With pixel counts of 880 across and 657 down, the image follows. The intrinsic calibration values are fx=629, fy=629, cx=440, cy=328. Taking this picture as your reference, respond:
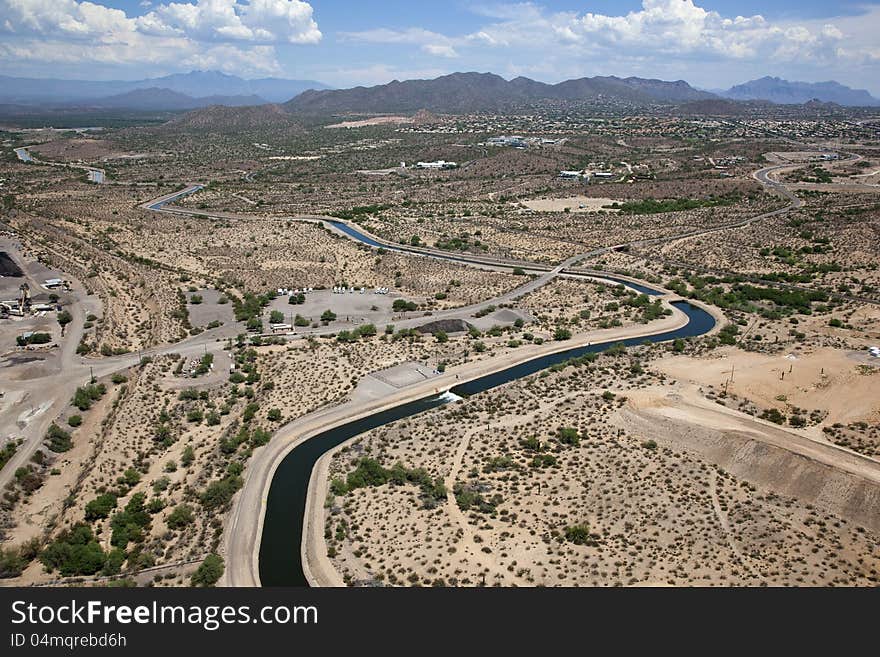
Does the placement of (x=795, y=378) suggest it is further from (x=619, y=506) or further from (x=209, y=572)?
(x=209, y=572)

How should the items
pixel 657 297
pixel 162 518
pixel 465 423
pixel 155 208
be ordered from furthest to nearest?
1. pixel 155 208
2. pixel 657 297
3. pixel 465 423
4. pixel 162 518

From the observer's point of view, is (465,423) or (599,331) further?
(599,331)

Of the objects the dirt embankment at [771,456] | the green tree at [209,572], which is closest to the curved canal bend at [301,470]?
the green tree at [209,572]

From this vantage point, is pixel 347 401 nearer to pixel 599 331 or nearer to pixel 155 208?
pixel 599 331

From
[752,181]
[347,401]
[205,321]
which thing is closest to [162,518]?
[347,401]

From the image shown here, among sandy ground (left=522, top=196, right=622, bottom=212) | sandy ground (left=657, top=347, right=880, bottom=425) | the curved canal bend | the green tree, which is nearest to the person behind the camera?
the green tree

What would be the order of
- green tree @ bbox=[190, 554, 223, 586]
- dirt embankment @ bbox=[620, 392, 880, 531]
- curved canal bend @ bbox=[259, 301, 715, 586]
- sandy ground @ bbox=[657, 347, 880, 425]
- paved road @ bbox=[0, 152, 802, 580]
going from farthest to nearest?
paved road @ bbox=[0, 152, 802, 580] → sandy ground @ bbox=[657, 347, 880, 425] → dirt embankment @ bbox=[620, 392, 880, 531] → curved canal bend @ bbox=[259, 301, 715, 586] → green tree @ bbox=[190, 554, 223, 586]

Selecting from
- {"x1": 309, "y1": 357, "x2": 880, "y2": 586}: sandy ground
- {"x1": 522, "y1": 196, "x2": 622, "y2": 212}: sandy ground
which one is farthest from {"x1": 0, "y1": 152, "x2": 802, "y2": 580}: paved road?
{"x1": 522, "y1": 196, "x2": 622, "y2": 212}: sandy ground

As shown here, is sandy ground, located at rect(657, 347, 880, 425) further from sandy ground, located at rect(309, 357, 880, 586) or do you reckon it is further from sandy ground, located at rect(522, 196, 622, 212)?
sandy ground, located at rect(522, 196, 622, 212)
